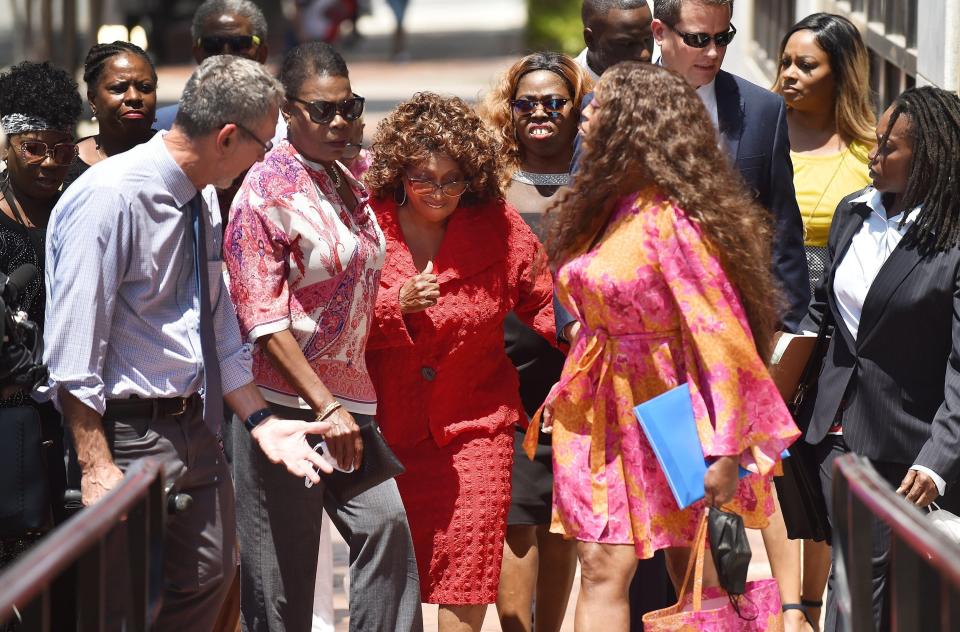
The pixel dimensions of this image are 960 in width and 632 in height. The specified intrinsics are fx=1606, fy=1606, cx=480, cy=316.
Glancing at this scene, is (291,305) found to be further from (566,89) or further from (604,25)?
(604,25)

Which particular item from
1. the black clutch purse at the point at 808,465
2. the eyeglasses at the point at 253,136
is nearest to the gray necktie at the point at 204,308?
the eyeglasses at the point at 253,136

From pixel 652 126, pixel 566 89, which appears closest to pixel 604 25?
pixel 566 89

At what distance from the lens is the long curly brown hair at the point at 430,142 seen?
5254 mm

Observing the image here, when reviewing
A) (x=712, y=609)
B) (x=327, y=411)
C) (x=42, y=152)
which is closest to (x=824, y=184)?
(x=712, y=609)

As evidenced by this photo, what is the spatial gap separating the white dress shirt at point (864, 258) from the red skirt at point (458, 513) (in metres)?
1.23

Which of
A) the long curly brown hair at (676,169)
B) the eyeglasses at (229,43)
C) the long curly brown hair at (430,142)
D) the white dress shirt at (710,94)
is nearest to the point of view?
the long curly brown hair at (676,169)

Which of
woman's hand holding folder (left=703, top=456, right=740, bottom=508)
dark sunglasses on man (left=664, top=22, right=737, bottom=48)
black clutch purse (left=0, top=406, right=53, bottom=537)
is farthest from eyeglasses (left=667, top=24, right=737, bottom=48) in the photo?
black clutch purse (left=0, top=406, right=53, bottom=537)

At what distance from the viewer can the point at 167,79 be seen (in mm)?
28266

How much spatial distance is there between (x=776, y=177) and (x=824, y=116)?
1073 mm

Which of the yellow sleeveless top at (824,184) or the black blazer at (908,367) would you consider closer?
the black blazer at (908,367)

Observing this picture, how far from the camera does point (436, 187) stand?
5.28 meters

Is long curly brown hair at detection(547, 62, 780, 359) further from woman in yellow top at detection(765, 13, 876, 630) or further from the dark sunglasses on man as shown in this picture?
woman in yellow top at detection(765, 13, 876, 630)

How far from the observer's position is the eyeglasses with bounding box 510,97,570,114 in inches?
229

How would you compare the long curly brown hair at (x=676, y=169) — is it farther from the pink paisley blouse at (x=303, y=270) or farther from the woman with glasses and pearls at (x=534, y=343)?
the woman with glasses and pearls at (x=534, y=343)
